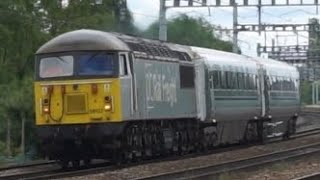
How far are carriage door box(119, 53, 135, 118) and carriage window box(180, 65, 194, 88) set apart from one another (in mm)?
4314

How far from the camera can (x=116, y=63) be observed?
20.3m

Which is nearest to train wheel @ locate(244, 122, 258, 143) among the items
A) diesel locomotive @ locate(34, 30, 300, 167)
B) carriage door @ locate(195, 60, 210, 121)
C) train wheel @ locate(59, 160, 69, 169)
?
diesel locomotive @ locate(34, 30, 300, 167)

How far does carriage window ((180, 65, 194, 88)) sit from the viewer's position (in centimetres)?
2483

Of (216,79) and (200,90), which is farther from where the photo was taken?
(216,79)

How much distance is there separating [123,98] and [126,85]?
40cm

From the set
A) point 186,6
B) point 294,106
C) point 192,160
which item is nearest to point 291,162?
point 192,160

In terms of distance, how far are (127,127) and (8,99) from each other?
36.1 ft

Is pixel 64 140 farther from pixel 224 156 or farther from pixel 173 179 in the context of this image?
pixel 224 156

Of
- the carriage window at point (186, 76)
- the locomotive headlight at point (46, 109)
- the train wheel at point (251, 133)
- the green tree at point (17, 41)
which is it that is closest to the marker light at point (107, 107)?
the locomotive headlight at point (46, 109)

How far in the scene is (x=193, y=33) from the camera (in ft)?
247

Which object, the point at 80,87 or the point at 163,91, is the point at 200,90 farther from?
the point at 80,87

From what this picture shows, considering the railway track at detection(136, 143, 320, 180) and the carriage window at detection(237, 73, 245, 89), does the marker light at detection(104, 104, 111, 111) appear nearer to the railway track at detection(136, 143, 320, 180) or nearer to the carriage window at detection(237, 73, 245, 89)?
the railway track at detection(136, 143, 320, 180)

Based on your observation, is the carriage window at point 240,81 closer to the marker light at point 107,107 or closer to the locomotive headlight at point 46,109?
the marker light at point 107,107

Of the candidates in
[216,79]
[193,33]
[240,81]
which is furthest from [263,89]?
[193,33]
